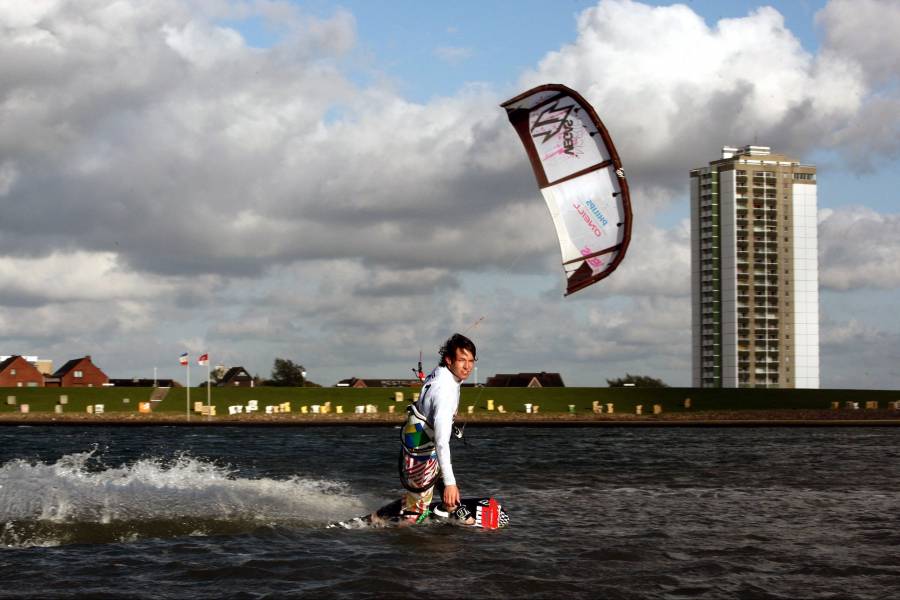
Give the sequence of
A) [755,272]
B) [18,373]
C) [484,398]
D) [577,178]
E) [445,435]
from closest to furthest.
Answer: [445,435]
[577,178]
[484,398]
[18,373]
[755,272]

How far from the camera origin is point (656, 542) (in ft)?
42.5

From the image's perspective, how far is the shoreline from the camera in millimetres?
79812

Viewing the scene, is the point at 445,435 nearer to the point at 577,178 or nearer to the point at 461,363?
the point at 461,363

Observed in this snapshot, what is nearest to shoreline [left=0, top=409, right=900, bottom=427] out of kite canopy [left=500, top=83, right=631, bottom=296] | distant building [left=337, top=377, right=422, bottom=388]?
distant building [left=337, top=377, right=422, bottom=388]

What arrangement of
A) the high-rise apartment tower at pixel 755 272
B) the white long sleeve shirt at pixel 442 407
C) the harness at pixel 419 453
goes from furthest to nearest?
the high-rise apartment tower at pixel 755 272 → the harness at pixel 419 453 → the white long sleeve shirt at pixel 442 407

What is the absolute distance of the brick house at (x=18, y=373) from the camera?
116938 millimetres

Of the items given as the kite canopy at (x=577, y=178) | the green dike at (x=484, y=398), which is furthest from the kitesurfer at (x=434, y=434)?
the green dike at (x=484, y=398)

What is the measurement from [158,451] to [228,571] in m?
30.3

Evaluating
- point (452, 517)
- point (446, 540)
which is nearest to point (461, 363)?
point (452, 517)

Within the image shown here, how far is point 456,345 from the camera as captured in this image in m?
12.0

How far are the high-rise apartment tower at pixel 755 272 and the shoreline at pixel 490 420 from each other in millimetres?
68421

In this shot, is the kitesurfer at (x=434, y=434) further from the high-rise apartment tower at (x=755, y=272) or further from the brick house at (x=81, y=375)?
the high-rise apartment tower at (x=755, y=272)

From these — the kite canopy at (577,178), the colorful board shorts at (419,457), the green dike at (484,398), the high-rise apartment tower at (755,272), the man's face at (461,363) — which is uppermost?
the high-rise apartment tower at (755,272)

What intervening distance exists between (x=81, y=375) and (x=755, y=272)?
105 metres
